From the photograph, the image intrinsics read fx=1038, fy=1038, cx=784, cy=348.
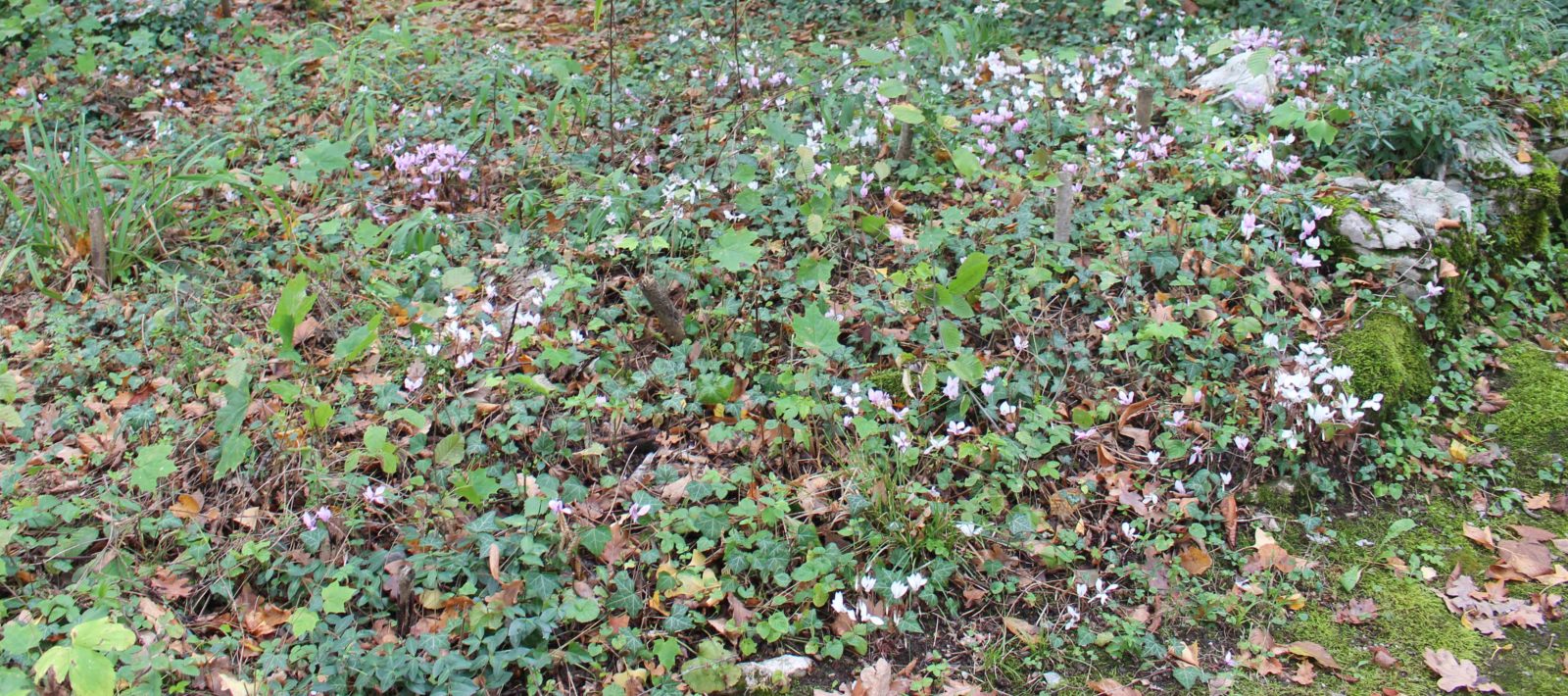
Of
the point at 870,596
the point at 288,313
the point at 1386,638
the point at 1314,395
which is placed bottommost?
the point at 1386,638

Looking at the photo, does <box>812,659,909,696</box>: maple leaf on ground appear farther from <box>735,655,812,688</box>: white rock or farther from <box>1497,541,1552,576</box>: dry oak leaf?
<box>1497,541,1552,576</box>: dry oak leaf

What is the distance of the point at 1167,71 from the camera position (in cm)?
536

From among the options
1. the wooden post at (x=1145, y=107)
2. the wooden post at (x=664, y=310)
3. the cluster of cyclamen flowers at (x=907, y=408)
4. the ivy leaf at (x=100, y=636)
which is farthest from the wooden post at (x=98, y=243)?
the wooden post at (x=1145, y=107)

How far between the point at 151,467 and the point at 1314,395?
3774 mm

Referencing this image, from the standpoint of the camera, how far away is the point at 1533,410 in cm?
375

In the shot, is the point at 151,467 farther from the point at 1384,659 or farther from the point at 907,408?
the point at 1384,659

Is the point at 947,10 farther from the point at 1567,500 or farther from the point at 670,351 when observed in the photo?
the point at 1567,500

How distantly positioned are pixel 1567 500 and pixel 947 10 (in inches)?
158

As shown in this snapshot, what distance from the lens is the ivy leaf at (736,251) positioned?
3.85 m

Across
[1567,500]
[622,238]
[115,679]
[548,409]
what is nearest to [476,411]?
[548,409]

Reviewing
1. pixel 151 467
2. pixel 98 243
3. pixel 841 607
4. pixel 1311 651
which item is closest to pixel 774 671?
pixel 841 607

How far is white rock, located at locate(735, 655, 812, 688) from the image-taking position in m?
2.84

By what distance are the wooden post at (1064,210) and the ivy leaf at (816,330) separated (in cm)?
111

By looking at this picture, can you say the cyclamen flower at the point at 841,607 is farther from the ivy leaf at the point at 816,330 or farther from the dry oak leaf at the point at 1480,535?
the dry oak leaf at the point at 1480,535
